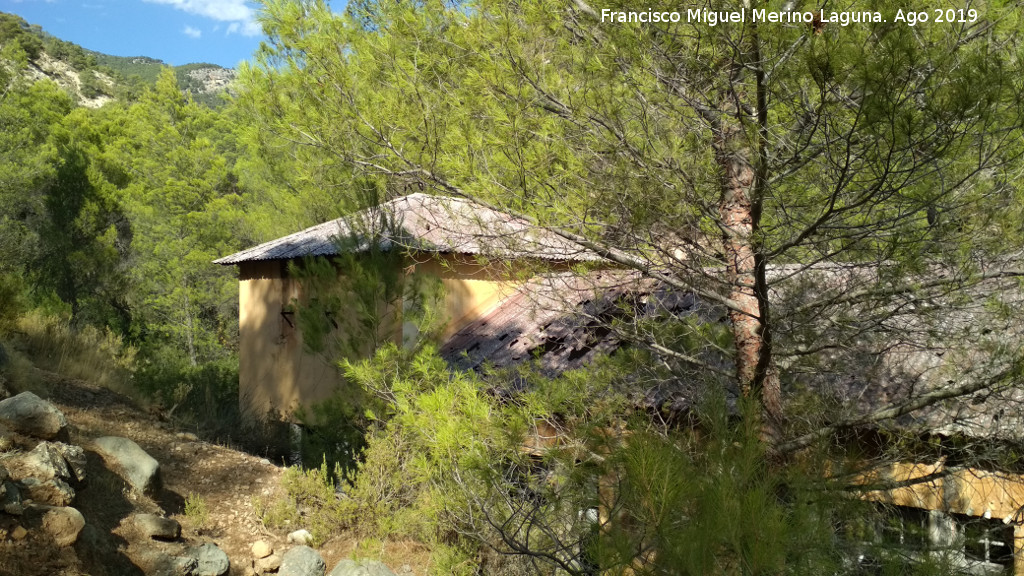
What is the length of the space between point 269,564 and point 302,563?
0.33 metres

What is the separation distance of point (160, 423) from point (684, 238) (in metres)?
8.44

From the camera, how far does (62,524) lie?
5660 millimetres

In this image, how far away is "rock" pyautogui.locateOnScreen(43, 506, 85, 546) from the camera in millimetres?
5594

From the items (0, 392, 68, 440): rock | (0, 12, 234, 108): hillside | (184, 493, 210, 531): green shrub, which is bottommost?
(184, 493, 210, 531): green shrub

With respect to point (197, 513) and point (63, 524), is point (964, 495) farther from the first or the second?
point (197, 513)

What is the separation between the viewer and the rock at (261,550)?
23.1ft

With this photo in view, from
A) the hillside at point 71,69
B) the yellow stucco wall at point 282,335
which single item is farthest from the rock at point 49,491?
the hillside at point 71,69

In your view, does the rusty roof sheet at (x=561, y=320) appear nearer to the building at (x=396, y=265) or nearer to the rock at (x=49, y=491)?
the building at (x=396, y=265)

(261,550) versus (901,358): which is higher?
(901,358)

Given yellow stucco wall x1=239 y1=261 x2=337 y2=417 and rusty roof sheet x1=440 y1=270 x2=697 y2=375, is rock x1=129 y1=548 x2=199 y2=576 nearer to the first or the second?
rusty roof sheet x1=440 y1=270 x2=697 y2=375

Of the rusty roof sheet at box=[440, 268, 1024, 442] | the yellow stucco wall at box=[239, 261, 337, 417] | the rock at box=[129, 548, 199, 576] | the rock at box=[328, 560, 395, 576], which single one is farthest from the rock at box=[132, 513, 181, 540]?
the yellow stucco wall at box=[239, 261, 337, 417]

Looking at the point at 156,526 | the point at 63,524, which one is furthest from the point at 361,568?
the point at 63,524

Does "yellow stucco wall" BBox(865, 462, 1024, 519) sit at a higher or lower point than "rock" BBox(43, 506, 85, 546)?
higher

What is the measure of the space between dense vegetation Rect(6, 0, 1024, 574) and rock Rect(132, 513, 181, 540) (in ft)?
7.39
